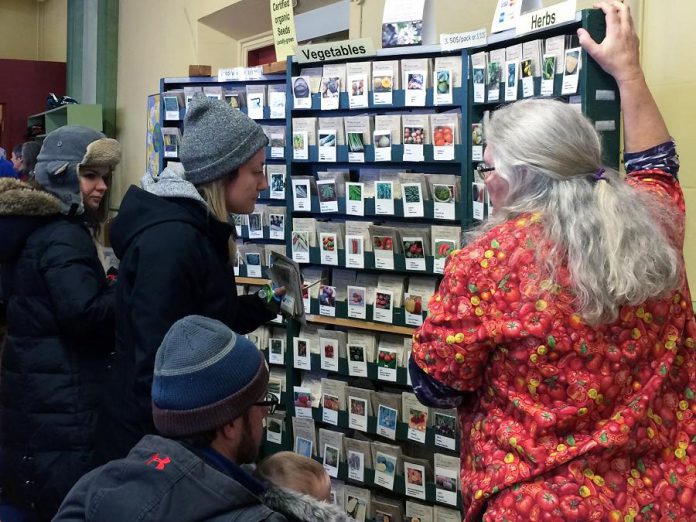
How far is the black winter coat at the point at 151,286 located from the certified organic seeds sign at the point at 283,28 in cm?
185

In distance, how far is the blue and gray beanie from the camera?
5.05ft

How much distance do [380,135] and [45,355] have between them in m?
1.58

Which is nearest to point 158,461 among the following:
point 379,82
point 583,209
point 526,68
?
point 583,209

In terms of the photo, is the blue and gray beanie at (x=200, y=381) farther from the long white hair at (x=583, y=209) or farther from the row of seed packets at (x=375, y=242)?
the row of seed packets at (x=375, y=242)

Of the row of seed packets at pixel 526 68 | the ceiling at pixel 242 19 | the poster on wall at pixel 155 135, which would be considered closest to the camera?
the row of seed packets at pixel 526 68

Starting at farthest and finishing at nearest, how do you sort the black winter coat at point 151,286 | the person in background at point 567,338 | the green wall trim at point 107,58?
the green wall trim at point 107,58 → the black winter coat at point 151,286 → the person in background at point 567,338

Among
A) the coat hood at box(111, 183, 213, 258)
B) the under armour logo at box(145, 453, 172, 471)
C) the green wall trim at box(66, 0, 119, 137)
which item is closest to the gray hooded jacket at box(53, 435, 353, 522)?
the under armour logo at box(145, 453, 172, 471)

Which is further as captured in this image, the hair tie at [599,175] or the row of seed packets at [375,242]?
the row of seed packets at [375,242]

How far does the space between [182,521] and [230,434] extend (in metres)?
0.22

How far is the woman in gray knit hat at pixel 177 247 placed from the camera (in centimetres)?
208

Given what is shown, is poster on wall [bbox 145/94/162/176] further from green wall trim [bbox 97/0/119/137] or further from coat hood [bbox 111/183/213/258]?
green wall trim [bbox 97/0/119/137]

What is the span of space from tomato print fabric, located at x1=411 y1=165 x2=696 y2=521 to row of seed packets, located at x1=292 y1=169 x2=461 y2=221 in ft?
4.92

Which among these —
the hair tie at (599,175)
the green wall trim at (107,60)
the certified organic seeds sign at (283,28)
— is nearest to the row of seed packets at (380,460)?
the certified organic seeds sign at (283,28)

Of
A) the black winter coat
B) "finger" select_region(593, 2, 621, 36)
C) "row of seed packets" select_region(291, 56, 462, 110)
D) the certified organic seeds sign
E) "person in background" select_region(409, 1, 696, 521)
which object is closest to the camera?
"person in background" select_region(409, 1, 696, 521)
